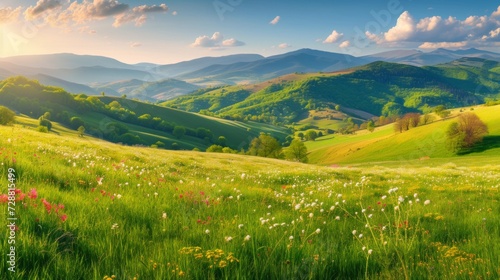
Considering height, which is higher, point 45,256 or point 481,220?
point 45,256

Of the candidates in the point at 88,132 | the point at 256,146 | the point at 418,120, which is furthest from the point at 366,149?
the point at 88,132

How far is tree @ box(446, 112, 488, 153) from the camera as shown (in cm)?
10931

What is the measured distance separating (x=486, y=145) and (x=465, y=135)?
6.95 metres

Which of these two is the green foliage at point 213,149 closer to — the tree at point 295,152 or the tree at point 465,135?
the tree at point 295,152

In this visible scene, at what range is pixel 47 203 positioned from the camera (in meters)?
4.68

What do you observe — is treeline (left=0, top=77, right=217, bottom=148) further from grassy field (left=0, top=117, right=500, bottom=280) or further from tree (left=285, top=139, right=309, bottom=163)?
grassy field (left=0, top=117, right=500, bottom=280)

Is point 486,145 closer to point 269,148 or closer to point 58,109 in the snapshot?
point 269,148

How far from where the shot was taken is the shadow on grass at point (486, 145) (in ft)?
347

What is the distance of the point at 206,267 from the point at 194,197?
3.68 m

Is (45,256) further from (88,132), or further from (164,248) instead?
(88,132)

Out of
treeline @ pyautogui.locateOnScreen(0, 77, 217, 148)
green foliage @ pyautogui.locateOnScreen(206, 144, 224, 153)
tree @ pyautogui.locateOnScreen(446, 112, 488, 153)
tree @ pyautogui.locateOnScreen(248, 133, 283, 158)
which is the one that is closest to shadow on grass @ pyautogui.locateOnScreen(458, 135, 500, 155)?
tree @ pyautogui.locateOnScreen(446, 112, 488, 153)

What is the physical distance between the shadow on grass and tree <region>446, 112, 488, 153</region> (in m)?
1.35

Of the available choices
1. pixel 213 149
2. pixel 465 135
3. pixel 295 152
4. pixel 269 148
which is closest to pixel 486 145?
pixel 465 135

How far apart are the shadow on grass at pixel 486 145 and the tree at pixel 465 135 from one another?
4.42 feet
